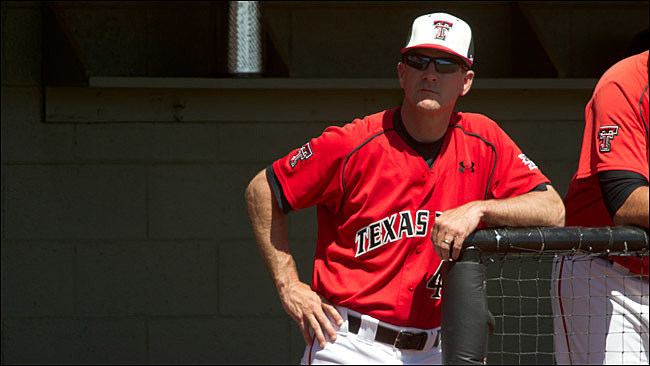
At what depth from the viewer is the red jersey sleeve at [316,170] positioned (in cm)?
343

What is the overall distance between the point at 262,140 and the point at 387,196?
2.28 m

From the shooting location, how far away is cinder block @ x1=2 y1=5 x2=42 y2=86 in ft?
18.2


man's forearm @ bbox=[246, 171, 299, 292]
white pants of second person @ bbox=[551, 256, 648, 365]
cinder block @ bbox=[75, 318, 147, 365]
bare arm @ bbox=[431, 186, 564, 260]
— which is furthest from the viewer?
cinder block @ bbox=[75, 318, 147, 365]

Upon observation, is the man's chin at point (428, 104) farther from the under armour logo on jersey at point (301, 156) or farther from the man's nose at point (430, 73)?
the under armour logo on jersey at point (301, 156)

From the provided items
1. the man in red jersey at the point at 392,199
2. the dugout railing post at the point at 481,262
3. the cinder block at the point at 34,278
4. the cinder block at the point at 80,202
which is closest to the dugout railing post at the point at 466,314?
the dugout railing post at the point at 481,262

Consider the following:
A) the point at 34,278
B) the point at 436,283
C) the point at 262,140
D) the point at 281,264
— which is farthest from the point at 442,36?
the point at 34,278

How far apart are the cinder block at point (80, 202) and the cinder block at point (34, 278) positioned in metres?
0.07

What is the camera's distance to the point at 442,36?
11.3 ft

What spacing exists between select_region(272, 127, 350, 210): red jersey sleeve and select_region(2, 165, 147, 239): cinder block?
90.3 inches

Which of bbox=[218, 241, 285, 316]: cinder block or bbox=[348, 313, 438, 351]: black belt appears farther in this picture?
bbox=[218, 241, 285, 316]: cinder block

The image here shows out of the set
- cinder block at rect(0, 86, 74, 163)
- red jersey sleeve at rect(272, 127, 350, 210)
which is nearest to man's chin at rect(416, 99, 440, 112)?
red jersey sleeve at rect(272, 127, 350, 210)

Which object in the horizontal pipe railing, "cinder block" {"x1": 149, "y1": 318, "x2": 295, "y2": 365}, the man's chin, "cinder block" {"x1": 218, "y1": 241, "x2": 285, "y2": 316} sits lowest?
"cinder block" {"x1": 149, "y1": 318, "x2": 295, "y2": 365}

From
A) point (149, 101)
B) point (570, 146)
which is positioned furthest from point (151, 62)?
point (570, 146)

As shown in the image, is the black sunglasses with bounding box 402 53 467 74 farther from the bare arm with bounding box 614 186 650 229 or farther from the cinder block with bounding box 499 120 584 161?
the cinder block with bounding box 499 120 584 161
